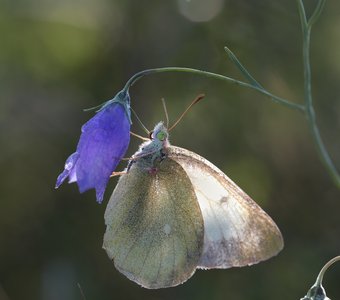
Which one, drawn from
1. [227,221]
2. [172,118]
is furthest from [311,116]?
[172,118]

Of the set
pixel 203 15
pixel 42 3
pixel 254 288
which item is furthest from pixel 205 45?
pixel 254 288

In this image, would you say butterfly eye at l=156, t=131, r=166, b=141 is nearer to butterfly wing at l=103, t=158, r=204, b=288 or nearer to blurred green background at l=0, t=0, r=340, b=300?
butterfly wing at l=103, t=158, r=204, b=288

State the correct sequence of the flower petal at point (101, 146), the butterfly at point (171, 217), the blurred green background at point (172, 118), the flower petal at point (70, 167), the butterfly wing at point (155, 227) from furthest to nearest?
1. the blurred green background at point (172, 118)
2. the butterfly wing at point (155, 227)
3. the butterfly at point (171, 217)
4. the flower petal at point (70, 167)
5. the flower petal at point (101, 146)

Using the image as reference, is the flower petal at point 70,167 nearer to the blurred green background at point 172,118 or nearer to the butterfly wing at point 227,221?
the butterfly wing at point 227,221

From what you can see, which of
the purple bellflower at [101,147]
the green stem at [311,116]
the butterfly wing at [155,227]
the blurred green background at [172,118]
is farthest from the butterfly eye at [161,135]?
the blurred green background at [172,118]

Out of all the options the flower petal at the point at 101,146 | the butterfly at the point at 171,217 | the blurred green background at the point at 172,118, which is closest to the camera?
the flower petal at the point at 101,146

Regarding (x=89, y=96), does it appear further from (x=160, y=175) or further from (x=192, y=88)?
(x=160, y=175)
